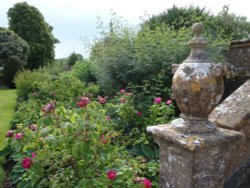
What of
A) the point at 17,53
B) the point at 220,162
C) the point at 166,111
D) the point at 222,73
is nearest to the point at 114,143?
the point at 166,111

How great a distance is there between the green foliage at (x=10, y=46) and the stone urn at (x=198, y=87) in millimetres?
18221

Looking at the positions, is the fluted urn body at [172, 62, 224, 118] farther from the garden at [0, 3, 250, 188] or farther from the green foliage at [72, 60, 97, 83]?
the green foliage at [72, 60, 97, 83]

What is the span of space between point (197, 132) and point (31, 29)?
2386cm

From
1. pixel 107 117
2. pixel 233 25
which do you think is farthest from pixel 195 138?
pixel 233 25

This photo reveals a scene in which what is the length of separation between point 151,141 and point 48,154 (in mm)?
1421

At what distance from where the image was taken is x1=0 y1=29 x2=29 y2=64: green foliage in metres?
17.9

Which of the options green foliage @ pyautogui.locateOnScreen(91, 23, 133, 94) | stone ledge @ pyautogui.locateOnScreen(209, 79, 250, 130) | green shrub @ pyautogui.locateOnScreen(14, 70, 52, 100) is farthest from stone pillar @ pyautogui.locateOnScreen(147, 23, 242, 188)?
green shrub @ pyautogui.locateOnScreen(14, 70, 52, 100)

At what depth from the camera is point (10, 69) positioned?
53.7 feet

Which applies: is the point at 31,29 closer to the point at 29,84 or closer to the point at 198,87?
the point at 29,84

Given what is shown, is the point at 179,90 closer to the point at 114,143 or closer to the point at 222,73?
the point at 222,73

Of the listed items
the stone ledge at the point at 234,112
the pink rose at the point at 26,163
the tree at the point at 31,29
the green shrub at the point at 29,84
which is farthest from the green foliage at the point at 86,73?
the tree at the point at 31,29

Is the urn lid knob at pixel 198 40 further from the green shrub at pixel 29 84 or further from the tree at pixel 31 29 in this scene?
the tree at pixel 31 29

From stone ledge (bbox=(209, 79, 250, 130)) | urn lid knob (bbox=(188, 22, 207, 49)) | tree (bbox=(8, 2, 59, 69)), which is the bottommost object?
stone ledge (bbox=(209, 79, 250, 130))

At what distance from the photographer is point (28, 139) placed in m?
2.19
